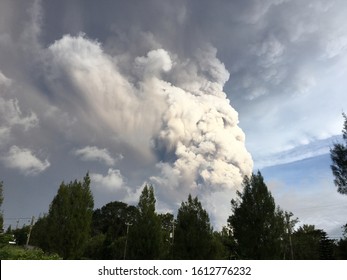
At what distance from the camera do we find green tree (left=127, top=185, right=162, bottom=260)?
31859 millimetres

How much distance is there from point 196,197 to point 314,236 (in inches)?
1566

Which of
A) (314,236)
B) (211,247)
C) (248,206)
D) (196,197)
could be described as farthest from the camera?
(314,236)

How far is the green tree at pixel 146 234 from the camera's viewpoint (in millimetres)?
31859

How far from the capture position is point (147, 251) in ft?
104

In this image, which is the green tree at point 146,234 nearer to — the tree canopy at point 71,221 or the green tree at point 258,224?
the tree canopy at point 71,221

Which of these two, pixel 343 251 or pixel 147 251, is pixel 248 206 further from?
pixel 343 251

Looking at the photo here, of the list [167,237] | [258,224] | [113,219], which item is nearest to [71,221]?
[258,224]

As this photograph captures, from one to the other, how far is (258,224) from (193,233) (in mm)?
7531

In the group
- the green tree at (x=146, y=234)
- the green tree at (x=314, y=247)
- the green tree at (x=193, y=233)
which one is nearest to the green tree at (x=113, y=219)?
the green tree at (x=314, y=247)

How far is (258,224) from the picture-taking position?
24.8 m

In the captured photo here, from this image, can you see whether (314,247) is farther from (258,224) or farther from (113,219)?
(113,219)

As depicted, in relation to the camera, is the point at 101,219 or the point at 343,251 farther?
the point at 101,219

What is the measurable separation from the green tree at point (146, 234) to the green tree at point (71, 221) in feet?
14.8
